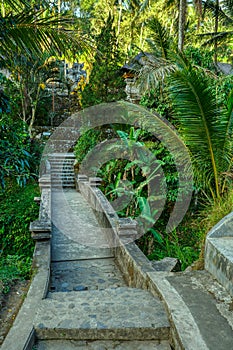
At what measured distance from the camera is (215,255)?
126 inches

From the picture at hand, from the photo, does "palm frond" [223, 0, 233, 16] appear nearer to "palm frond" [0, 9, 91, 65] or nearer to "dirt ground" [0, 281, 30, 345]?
"palm frond" [0, 9, 91, 65]

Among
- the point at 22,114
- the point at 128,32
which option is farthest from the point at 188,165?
the point at 128,32

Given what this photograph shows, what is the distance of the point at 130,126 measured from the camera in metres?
10.1

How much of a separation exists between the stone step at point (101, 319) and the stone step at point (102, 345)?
0.11 ft

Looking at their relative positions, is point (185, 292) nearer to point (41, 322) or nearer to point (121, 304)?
point (121, 304)

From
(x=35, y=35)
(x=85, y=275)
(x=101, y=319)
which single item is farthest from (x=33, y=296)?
(x=35, y=35)

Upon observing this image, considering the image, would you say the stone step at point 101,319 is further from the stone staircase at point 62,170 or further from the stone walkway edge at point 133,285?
the stone staircase at point 62,170

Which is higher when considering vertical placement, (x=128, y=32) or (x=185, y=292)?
(x=128, y=32)

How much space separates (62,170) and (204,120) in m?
9.86

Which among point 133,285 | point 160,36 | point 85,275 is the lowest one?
point 85,275

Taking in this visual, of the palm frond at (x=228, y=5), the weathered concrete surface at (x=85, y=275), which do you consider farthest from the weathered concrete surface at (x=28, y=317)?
the palm frond at (x=228, y=5)

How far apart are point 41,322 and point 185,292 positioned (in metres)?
1.35

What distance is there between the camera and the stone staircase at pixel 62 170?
1350 centimetres

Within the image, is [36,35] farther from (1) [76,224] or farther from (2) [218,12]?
(2) [218,12]
